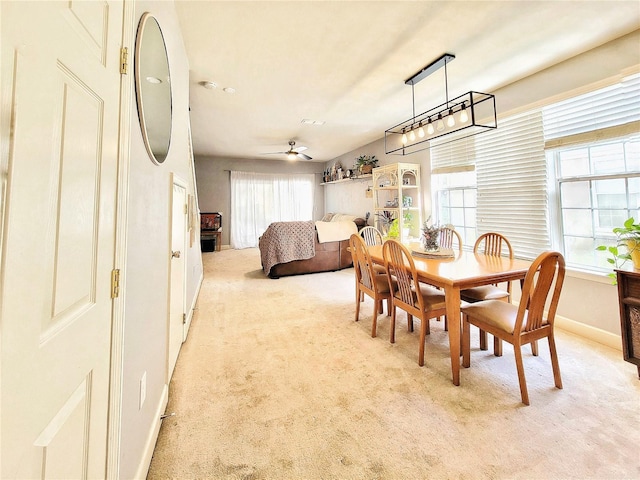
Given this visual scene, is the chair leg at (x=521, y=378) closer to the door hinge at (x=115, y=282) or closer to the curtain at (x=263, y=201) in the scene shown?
the door hinge at (x=115, y=282)

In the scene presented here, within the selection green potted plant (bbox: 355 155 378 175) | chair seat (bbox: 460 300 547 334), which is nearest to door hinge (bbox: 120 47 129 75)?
chair seat (bbox: 460 300 547 334)

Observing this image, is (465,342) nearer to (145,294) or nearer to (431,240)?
(431,240)

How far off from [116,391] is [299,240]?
3870 mm

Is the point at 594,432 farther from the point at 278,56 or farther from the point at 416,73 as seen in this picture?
the point at 278,56

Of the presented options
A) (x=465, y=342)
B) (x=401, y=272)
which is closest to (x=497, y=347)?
(x=465, y=342)

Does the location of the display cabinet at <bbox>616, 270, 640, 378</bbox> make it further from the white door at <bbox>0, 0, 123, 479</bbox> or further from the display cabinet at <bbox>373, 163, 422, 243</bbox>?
the white door at <bbox>0, 0, 123, 479</bbox>

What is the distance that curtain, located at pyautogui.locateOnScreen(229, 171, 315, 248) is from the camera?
7.95 meters

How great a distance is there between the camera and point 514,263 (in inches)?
86.7

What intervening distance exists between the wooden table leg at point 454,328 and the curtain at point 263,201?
22.7ft

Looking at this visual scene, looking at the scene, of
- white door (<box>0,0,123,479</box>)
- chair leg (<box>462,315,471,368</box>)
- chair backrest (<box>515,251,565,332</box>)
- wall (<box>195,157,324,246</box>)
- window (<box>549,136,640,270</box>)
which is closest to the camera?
white door (<box>0,0,123,479</box>)

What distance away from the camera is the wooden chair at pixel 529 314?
1572 millimetres

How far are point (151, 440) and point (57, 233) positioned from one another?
1233 mm

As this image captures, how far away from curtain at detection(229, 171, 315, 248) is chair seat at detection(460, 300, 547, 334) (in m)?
6.91

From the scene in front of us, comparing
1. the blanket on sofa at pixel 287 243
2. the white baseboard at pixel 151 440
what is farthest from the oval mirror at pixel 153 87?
the blanket on sofa at pixel 287 243
